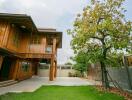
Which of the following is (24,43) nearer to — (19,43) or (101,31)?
(19,43)

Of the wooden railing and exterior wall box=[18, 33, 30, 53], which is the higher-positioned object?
exterior wall box=[18, 33, 30, 53]

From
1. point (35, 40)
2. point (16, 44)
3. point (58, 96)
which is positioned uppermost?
point (35, 40)

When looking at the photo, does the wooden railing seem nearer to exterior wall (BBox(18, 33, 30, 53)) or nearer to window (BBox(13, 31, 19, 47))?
exterior wall (BBox(18, 33, 30, 53))

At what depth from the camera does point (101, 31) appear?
12133mm

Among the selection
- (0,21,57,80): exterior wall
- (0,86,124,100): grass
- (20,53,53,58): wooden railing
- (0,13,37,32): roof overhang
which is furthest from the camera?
(20,53,53,58): wooden railing

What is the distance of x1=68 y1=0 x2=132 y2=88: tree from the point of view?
11.5 meters

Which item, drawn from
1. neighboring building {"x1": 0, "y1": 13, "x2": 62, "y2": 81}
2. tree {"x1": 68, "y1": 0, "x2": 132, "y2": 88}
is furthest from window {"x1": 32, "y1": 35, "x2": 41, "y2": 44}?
tree {"x1": 68, "y1": 0, "x2": 132, "y2": 88}

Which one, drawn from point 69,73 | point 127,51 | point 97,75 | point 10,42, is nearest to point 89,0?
point 127,51

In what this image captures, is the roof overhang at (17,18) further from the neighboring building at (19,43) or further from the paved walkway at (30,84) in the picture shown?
the paved walkway at (30,84)

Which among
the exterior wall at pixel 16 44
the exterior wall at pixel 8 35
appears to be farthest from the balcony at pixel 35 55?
the exterior wall at pixel 8 35

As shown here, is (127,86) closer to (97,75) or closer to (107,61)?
(107,61)

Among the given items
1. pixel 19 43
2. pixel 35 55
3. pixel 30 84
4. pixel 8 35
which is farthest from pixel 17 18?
pixel 30 84

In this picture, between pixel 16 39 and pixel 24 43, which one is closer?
pixel 16 39

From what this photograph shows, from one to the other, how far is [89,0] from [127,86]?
23.5ft
